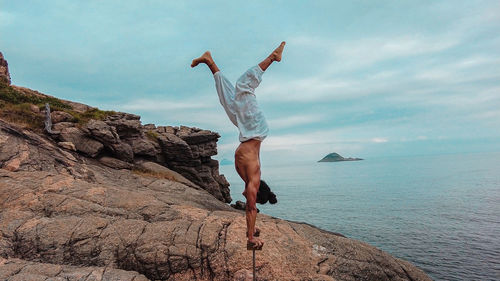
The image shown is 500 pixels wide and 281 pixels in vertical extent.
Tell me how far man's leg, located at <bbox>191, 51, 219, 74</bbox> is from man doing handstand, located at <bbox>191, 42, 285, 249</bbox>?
0.57 feet

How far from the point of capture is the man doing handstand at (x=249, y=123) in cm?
534

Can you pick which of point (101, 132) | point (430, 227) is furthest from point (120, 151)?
point (430, 227)

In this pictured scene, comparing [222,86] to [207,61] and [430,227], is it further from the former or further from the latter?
[430,227]

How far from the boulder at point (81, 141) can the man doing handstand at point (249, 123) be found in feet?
63.6

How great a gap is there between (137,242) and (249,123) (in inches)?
293

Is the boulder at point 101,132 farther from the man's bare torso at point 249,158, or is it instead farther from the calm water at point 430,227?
the calm water at point 430,227

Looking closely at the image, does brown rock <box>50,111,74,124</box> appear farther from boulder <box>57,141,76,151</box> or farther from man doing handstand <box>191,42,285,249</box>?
man doing handstand <box>191,42,285,249</box>

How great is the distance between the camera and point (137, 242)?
10359 millimetres

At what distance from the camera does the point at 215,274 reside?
9969 mm

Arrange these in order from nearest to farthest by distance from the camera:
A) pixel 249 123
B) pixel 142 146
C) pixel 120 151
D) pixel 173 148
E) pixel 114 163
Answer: pixel 249 123, pixel 114 163, pixel 120 151, pixel 142 146, pixel 173 148

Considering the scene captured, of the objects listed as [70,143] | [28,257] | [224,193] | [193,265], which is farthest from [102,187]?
[224,193]

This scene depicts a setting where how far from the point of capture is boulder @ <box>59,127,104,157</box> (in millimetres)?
20962

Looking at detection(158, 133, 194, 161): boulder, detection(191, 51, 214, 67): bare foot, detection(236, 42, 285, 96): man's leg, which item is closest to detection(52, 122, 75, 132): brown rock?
detection(158, 133, 194, 161): boulder

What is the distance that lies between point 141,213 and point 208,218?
293 centimetres
